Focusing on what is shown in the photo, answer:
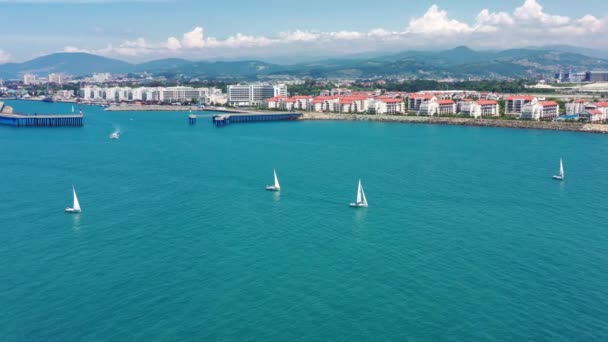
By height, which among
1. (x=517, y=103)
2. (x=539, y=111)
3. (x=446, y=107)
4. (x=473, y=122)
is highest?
(x=517, y=103)

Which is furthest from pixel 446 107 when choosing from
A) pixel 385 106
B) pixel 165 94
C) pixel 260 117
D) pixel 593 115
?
pixel 165 94

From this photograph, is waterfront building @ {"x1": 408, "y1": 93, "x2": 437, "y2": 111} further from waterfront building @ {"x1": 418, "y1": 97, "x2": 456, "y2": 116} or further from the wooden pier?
the wooden pier

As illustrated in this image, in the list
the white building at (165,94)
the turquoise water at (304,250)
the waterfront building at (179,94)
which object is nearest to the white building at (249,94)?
the white building at (165,94)

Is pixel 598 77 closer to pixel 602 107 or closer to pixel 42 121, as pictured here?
pixel 602 107

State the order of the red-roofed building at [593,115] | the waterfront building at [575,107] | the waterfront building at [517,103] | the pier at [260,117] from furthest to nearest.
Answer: the pier at [260,117], the waterfront building at [517,103], the waterfront building at [575,107], the red-roofed building at [593,115]

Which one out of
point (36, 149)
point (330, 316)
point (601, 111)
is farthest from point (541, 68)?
point (330, 316)

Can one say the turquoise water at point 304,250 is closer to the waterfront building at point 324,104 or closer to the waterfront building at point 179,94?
the waterfront building at point 324,104

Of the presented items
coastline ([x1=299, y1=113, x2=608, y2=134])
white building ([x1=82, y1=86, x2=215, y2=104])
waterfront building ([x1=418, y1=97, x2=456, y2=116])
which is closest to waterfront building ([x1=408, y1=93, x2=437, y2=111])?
waterfront building ([x1=418, y1=97, x2=456, y2=116])
